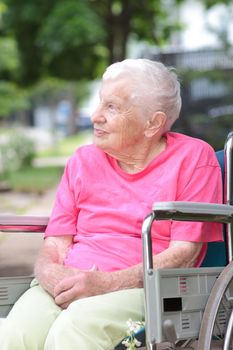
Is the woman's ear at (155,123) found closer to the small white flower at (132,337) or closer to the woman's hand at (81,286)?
the woman's hand at (81,286)

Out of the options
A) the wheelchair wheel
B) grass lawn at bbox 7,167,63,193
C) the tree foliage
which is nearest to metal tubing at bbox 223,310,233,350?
the wheelchair wheel

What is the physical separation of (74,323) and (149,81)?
88 cm

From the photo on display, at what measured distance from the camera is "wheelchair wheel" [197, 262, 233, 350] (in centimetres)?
254

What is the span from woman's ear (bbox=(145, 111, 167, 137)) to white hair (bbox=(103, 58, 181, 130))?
2 cm

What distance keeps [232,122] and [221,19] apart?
1601 mm

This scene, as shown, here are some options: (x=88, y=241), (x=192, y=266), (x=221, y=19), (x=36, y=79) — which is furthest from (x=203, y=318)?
(x=36, y=79)

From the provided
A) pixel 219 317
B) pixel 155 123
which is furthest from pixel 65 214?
pixel 219 317

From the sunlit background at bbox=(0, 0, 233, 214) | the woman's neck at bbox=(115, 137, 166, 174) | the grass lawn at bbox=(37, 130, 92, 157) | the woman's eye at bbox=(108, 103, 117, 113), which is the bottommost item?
the grass lawn at bbox=(37, 130, 92, 157)

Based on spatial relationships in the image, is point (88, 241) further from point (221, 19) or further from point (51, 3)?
point (51, 3)

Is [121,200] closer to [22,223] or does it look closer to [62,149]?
[22,223]

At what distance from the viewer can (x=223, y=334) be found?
2.69 m

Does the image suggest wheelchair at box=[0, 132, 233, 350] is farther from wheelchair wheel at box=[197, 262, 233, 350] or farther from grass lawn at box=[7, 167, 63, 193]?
grass lawn at box=[7, 167, 63, 193]

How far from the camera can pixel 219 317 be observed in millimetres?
2701

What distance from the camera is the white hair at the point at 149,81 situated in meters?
2.90
